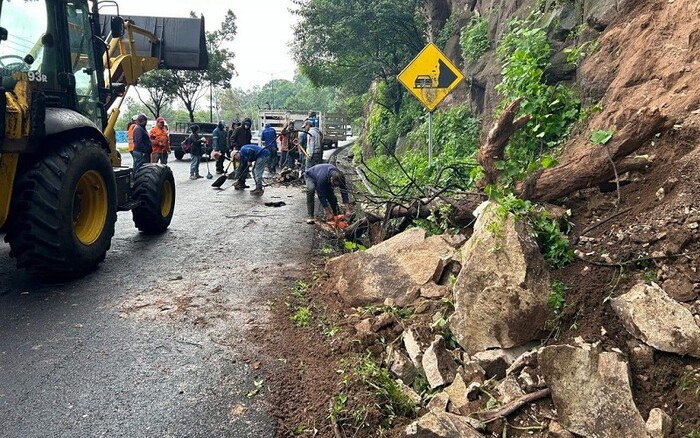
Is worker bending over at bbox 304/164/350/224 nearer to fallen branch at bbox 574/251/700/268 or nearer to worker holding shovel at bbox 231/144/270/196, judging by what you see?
worker holding shovel at bbox 231/144/270/196

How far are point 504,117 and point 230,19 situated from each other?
33.5 m

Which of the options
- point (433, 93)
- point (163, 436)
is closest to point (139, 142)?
point (433, 93)

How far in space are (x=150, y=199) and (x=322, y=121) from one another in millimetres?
20055

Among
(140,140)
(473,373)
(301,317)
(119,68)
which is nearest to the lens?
(473,373)

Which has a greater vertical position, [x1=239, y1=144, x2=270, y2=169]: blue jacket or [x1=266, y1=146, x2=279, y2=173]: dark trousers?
[x1=239, y1=144, x2=270, y2=169]: blue jacket

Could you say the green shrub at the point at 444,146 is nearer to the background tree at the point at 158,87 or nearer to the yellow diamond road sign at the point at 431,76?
the yellow diamond road sign at the point at 431,76

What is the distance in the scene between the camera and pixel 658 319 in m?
2.62

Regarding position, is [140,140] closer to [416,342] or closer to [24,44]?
[24,44]

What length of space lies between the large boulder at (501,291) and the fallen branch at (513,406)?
513 millimetres

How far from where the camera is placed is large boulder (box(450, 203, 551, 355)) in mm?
3131

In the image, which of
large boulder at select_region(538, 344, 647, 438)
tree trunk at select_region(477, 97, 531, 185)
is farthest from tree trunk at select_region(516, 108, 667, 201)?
large boulder at select_region(538, 344, 647, 438)

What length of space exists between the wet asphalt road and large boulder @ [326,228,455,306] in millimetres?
790

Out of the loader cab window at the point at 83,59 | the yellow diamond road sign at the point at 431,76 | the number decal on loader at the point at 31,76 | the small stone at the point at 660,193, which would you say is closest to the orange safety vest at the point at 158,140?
the loader cab window at the point at 83,59

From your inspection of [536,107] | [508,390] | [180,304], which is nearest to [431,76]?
[536,107]
